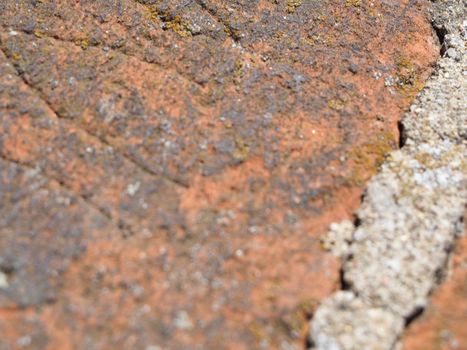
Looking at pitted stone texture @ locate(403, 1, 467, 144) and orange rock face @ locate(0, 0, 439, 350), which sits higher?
pitted stone texture @ locate(403, 1, 467, 144)

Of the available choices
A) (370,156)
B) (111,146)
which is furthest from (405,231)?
(111,146)

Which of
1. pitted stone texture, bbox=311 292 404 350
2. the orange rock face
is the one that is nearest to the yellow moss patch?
the orange rock face

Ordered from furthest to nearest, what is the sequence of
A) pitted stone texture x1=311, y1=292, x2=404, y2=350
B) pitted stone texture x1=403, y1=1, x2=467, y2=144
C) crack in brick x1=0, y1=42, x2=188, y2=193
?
1. pitted stone texture x1=403, y1=1, x2=467, y2=144
2. crack in brick x1=0, y1=42, x2=188, y2=193
3. pitted stone texture x1=311, y1=292, x2=404, y2=350

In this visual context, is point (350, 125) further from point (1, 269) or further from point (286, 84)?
point (1, 269)

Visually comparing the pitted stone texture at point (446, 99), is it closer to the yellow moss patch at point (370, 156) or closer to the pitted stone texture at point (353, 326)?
the yellow moss patch at point (370, 156)

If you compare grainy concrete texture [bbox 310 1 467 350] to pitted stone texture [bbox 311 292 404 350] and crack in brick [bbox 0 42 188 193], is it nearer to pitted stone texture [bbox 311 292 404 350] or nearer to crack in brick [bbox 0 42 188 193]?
pitted stone texture [bbox 311 292 404 350]

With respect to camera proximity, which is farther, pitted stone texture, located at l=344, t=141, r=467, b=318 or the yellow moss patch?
the yellow moss patch

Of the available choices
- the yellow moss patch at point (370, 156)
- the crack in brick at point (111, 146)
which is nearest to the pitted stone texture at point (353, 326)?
the yellow moss patch at point (370, 156)
